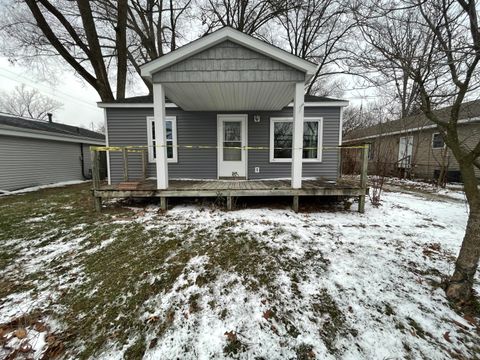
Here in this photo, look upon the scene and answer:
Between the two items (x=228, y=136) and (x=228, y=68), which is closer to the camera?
(x=228, y=68)

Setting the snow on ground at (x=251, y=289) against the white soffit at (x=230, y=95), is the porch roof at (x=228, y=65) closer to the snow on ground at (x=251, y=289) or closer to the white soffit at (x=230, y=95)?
the white soffit at (x=230, y=95)

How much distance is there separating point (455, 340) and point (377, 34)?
146 inches

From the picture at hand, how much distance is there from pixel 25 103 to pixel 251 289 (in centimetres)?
4092

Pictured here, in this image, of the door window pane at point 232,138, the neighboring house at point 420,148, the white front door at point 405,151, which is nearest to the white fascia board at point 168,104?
the door window pane at point 232,138

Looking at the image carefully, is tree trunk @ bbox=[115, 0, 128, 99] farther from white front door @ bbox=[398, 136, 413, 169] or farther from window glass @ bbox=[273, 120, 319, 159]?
white front door @ bbox=[398, 136, 413, 169]

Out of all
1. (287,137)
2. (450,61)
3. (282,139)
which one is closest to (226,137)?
(282,139)

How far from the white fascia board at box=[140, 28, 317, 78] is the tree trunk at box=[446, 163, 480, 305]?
126 inches

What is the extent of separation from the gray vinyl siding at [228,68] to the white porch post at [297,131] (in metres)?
0.29

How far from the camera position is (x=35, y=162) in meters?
9.39

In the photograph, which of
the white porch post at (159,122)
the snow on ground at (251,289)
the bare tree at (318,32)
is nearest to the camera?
the snow on ground at (251,289)

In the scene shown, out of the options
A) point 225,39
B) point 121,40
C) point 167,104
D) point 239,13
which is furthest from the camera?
point 239,13

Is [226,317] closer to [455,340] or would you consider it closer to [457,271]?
[455,340]

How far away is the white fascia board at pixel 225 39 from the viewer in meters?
4.07

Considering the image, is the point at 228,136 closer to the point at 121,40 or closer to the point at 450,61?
the point at 450,61
